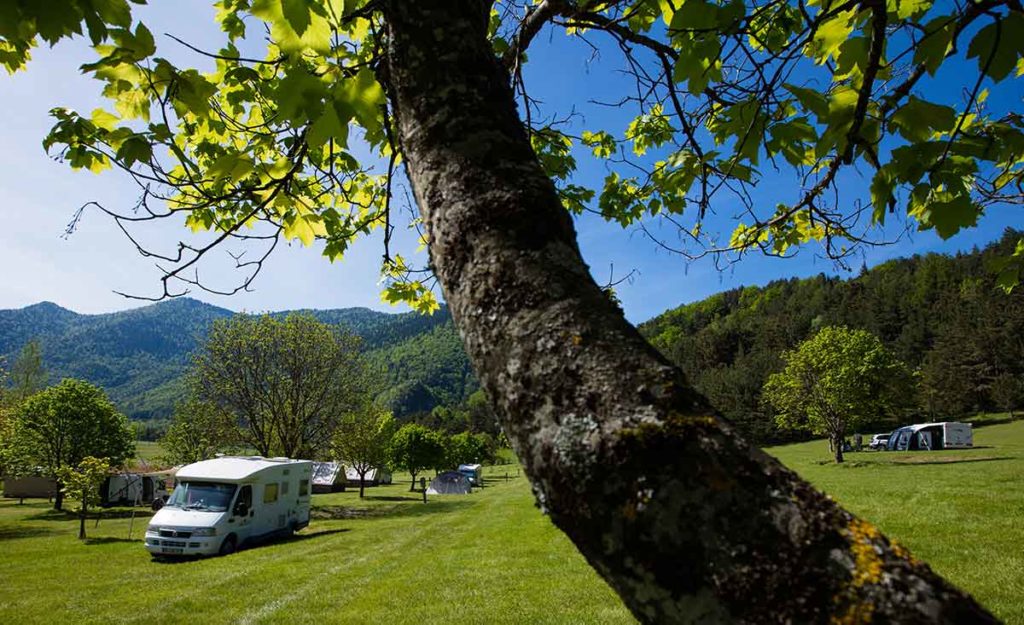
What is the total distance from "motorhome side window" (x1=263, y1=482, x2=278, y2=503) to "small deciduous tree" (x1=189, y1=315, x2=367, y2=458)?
11.7m

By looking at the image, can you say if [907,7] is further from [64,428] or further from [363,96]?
[64,428]

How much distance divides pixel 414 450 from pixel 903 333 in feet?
308

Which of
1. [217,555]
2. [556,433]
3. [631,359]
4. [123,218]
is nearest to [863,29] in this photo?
[631,359]

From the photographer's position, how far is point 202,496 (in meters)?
17.0

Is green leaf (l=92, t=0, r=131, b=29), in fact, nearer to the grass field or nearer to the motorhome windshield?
the grass field

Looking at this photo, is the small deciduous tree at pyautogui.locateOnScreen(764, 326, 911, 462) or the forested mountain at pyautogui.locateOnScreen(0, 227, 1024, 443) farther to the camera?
the forested mountain at pyautogui.locateOnScreen(0, 227, 1024, 443)

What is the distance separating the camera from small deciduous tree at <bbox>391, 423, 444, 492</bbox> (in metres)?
52.8

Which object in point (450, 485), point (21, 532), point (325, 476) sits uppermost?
point (21, 532)

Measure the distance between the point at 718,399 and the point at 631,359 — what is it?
93.8 m

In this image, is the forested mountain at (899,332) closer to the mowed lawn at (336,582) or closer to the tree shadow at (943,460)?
the tree shadow at (943,460)

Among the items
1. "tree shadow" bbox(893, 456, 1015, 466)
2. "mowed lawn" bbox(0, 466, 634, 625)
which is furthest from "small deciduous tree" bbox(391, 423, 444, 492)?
"tree shadow" bbox(893, 456, 1015, 466)

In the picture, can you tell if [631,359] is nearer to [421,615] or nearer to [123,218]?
[123,218]

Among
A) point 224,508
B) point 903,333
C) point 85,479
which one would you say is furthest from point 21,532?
point 903,333

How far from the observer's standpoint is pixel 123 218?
2.58 m
